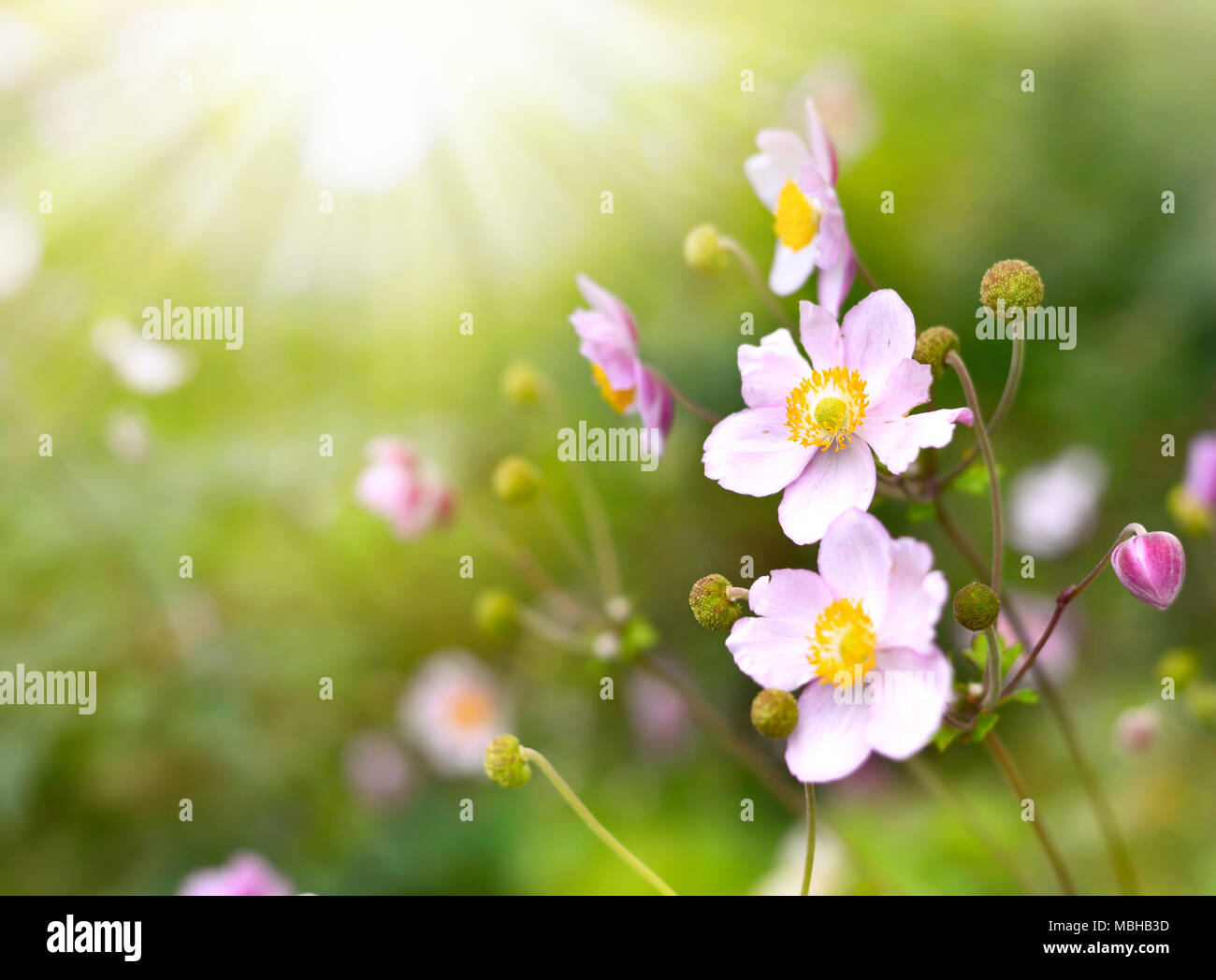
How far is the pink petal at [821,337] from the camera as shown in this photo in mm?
743

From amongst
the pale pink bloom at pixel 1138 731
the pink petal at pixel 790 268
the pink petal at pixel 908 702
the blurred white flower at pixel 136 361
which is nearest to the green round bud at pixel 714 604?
the pink petal at pixel 908 702

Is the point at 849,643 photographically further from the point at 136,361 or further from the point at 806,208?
the point at 136,361

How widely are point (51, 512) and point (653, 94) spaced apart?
177 centimetres

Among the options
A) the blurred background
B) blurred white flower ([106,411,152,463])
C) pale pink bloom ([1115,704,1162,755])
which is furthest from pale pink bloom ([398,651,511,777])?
pale pink bloom ([1115,704,1162,755])

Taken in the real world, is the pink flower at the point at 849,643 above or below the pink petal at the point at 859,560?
below

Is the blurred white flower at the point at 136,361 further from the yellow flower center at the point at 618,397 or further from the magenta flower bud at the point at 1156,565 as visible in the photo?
the magenta flower bud at the point at 1156,565

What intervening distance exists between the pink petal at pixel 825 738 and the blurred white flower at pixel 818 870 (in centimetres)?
69

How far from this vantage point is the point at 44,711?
1.62 meters

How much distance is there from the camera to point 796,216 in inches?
34.8

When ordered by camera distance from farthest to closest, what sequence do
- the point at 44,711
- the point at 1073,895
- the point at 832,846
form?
the point at 44,711 → the point at 832,846 → the point at 1073,895

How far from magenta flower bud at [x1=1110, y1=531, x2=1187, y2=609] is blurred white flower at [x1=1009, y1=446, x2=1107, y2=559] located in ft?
4.13

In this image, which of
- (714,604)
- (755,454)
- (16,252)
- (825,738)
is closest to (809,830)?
(825,738)
